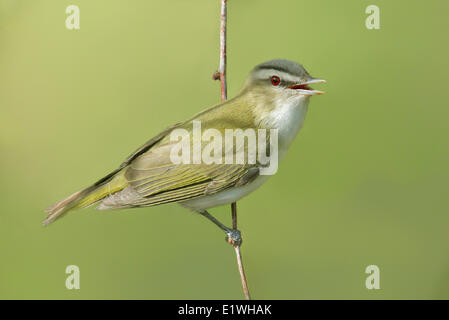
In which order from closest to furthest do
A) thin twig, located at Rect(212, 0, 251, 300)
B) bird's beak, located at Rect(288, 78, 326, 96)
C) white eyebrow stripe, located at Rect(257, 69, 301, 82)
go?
1. thin twig, located at Rect(212, 0, 251, 300)
2. bird's beak, located at Rect(288, 78, 326, 96)
3. white eyebrow stripe, located at Rect(257, 69, 301, 82)

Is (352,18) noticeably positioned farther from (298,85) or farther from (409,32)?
(298,85)

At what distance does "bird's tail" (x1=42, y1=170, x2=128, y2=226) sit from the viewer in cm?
288

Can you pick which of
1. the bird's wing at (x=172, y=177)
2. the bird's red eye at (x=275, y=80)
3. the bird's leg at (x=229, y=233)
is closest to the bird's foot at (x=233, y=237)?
the bird's leg at (x=229, y=233)

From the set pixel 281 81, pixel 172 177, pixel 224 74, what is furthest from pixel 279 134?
pixel 172 177

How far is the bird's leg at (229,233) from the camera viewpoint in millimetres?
3348

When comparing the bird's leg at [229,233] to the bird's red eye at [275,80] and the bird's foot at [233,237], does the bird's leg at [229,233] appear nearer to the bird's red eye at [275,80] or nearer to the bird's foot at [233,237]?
the bird's foot at [233,237]

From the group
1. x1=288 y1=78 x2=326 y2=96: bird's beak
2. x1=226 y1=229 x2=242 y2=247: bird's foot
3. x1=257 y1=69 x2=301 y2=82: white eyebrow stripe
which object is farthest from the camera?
x1=226 y1=229 x2=242 y2=247: bird's foot

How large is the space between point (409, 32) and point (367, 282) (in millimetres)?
1897

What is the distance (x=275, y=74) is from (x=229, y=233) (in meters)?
0.96

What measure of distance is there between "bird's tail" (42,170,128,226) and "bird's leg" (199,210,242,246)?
0.59 metres

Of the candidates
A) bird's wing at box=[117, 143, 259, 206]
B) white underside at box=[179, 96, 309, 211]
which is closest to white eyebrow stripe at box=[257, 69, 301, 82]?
white underside at box=[179, 96, 309, 211]

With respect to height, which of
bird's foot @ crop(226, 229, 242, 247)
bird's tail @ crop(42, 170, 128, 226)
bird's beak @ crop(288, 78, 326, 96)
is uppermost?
bird's beak @ crop(288, 78, 326, 96)

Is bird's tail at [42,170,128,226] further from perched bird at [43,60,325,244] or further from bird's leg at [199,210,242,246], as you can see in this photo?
bird's leg at [199,210,242,246]

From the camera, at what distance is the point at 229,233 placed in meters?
3.42
